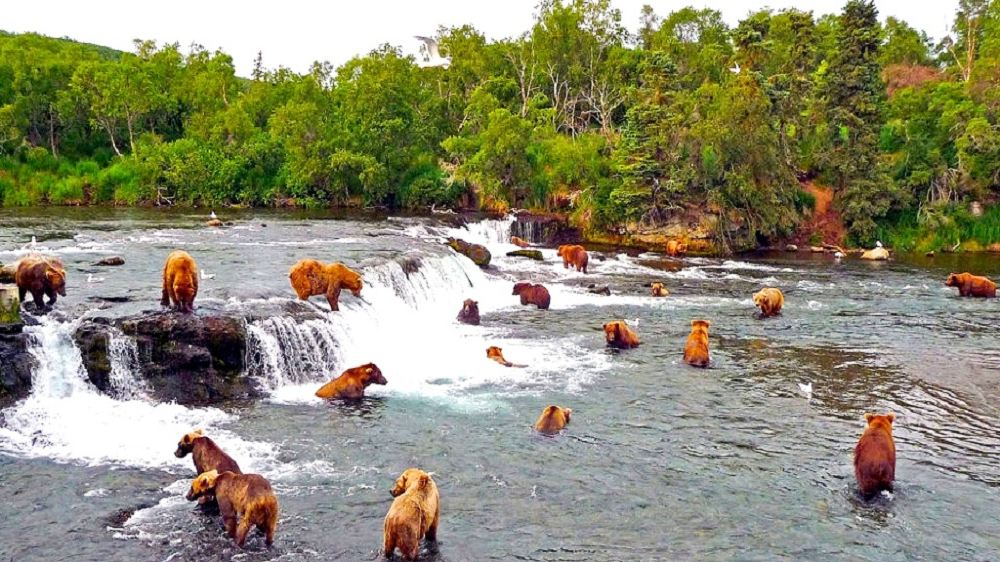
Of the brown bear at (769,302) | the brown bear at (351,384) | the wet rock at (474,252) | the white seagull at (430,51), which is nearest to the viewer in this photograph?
the brown bear at (351,384)

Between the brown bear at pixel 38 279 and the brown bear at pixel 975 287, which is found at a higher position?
the brown bear at pixel 38 279

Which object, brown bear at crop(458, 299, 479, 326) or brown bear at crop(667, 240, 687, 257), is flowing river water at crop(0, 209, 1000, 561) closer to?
brown bear at crop(458, 299, 479, 326)

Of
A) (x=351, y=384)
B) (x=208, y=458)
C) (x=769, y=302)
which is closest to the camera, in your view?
(x=208, y=458)

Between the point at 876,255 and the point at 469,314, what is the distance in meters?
23.7

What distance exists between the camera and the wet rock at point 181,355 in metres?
14.9

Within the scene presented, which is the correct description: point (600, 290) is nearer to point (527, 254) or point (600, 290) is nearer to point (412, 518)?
point (527, 254)

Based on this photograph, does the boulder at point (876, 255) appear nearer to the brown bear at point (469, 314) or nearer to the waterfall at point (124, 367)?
the brown bear at point (469, 314)

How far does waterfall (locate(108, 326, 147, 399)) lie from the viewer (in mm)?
14815

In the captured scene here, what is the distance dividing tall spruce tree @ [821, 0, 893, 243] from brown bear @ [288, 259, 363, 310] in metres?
30.1

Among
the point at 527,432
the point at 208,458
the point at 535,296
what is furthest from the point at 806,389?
the point at 208,458

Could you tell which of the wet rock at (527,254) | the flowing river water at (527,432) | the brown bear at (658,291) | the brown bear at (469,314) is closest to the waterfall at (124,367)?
the flowing river water at (527,432)

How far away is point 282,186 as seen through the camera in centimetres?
5244

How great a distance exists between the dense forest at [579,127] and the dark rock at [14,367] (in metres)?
30.0

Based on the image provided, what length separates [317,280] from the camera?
19.7 m
